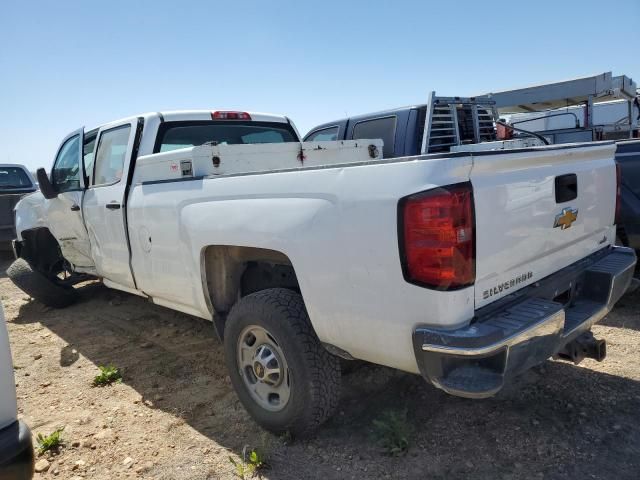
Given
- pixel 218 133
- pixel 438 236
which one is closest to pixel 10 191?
pixel 218 133

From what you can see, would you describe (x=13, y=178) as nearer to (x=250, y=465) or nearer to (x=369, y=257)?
(x=250, y=465)

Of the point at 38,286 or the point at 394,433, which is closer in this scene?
the point at 394,433

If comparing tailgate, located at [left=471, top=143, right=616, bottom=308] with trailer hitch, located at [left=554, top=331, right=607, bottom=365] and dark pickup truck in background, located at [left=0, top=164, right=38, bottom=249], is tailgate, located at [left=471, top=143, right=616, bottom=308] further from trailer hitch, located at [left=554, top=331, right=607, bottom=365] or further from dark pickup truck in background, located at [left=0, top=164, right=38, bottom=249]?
dark pickup truck in background, located at [left=0, top=164, right=38, bottom=249]

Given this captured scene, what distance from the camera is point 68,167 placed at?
5172 mm

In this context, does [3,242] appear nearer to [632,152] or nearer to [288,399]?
[288,399]

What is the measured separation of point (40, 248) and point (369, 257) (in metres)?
5.36

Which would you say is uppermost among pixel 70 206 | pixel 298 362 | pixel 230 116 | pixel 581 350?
pixel 230 116

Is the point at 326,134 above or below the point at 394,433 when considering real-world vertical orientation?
above

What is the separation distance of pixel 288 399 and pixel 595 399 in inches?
75.3

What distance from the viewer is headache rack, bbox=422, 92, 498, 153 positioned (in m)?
6.29

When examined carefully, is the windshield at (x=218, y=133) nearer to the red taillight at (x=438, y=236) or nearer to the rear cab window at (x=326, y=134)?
the rear cab window at (x=326, y=134)

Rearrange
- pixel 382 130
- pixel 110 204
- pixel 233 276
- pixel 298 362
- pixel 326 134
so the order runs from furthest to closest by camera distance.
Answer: pixel 326 134 → pixel 382 130 → pixel 110 204 → pixel 233 276 → pixel 298 362

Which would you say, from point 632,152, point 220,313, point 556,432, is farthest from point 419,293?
point 632,152

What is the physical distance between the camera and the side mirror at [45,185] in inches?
194
